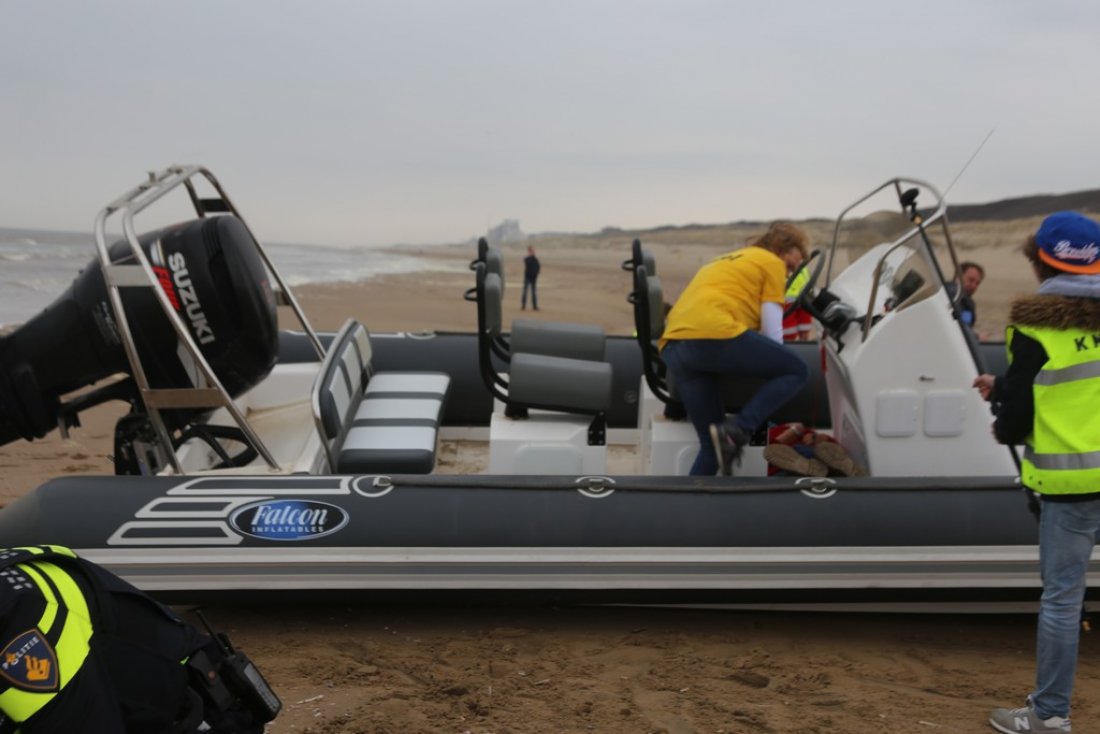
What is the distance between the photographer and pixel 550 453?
4242 mm

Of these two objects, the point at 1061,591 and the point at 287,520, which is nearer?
the point at 1061,591

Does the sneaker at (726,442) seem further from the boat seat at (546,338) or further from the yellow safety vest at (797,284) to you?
the boat seat at (546,338)

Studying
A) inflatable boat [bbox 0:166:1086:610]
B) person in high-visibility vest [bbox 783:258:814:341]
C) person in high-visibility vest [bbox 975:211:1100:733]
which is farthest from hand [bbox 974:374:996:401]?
person in high-visibility vest [bbox 783:258:814:341]

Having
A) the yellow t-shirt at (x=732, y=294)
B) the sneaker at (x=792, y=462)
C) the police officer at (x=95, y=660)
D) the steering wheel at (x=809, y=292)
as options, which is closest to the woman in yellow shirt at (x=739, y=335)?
the yellow t-shirt at (x=732, y=294)

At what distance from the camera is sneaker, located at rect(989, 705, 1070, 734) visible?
2.92 metres

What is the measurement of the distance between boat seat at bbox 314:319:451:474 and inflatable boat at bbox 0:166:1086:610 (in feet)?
0.05

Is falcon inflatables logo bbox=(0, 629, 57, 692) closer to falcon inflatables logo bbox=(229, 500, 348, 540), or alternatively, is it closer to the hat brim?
falcon inflatables logo bbox=(229, 500, 348, 540)

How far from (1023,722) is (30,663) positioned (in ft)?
8.70

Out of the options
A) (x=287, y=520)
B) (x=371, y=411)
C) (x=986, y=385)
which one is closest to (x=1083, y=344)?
(x=986, y=385)

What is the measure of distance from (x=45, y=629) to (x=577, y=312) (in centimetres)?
2067

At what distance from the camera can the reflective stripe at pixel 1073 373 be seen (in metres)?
2.69

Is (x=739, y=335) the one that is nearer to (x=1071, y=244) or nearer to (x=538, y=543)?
(x=538, y=543)

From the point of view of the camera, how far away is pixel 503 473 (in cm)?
425

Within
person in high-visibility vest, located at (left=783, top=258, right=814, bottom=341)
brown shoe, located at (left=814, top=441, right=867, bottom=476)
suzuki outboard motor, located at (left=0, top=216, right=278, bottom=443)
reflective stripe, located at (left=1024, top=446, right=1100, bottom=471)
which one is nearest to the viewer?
reflective stripe, located at (left=1024, top=446, right=1100, bottom=471)
